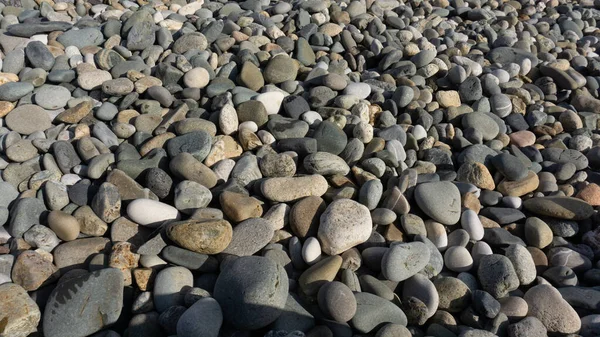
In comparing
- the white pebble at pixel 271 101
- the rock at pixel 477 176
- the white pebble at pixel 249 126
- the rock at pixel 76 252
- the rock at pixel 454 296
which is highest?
the white pebble at pixel 271 101

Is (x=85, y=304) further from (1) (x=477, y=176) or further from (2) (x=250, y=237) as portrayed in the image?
(1) (x=477, y=176)

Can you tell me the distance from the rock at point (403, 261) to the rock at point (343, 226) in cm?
16

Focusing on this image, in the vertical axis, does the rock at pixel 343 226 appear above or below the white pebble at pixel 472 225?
above

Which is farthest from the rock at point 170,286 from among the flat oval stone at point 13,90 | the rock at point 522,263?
the flat oval stone at point 13,90

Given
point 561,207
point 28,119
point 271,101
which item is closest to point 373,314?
point 561,207

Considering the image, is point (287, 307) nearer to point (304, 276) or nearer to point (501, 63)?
point (304, 276)

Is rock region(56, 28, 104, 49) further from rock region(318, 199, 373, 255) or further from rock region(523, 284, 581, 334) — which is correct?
rock region(523, 284, 581, 334)

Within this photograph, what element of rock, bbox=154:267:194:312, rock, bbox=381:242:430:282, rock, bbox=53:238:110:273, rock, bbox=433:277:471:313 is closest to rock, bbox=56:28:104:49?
rock, bbox=53:238:110:273

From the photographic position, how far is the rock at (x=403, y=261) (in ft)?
6.50

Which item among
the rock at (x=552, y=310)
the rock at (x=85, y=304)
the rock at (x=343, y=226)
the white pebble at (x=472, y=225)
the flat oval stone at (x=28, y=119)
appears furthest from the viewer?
the flat oval stone at (x=28, y=119)

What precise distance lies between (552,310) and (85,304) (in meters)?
1.85

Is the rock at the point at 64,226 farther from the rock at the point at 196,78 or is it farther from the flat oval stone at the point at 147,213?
the rock at the point at 196,78

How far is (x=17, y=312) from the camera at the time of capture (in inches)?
68.4

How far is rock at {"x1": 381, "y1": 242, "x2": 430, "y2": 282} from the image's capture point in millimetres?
1980
